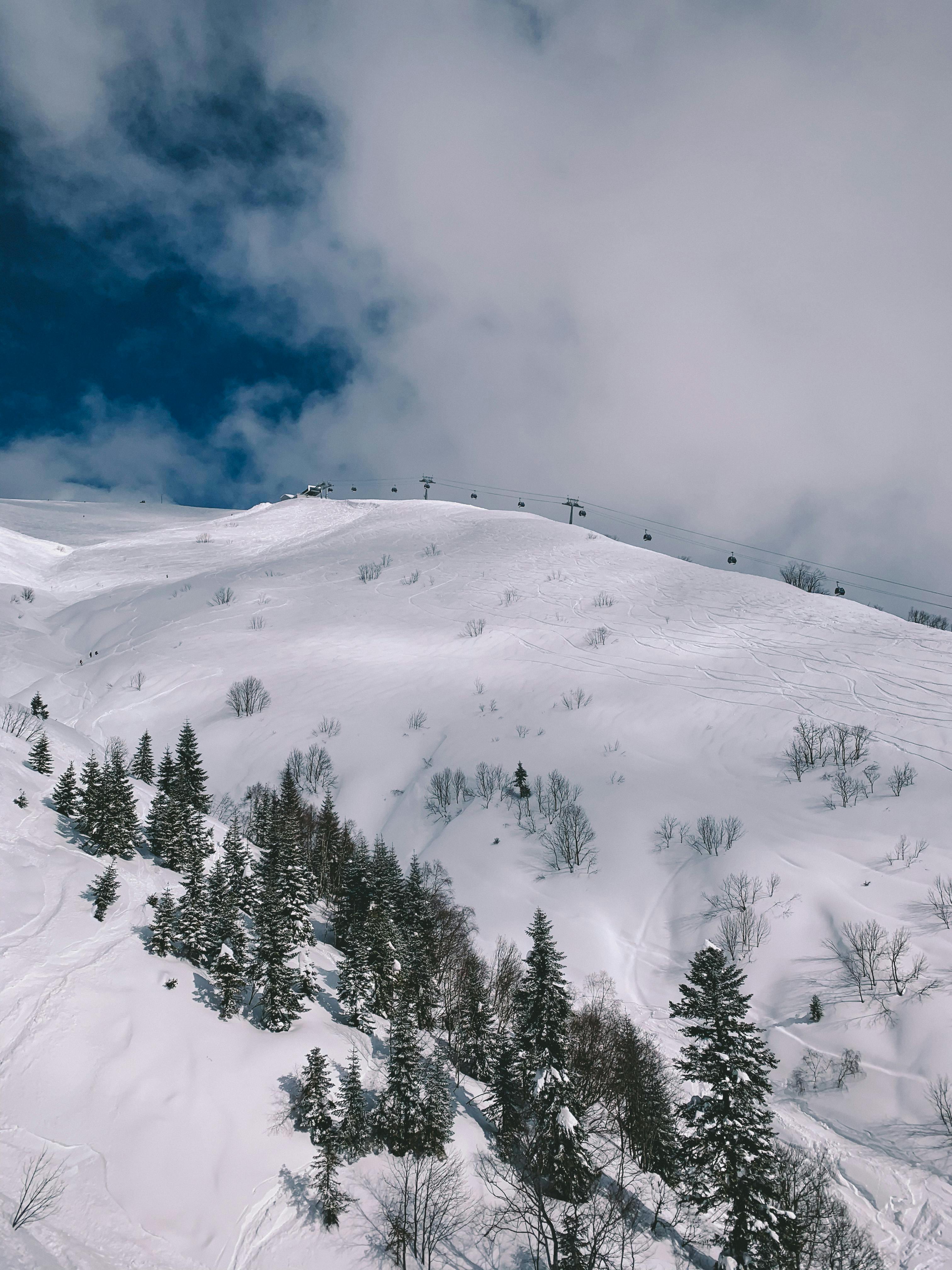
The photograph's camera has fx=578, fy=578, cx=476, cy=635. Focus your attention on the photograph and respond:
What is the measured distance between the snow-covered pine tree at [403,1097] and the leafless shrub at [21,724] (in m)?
48.5

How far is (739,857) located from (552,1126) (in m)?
33.6

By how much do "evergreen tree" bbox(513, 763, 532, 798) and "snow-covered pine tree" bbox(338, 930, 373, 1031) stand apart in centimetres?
3067

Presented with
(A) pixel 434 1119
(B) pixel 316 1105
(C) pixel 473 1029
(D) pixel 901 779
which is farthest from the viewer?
(D) pixel 901 779

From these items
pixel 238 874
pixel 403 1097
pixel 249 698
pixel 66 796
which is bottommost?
pixel 403 1097

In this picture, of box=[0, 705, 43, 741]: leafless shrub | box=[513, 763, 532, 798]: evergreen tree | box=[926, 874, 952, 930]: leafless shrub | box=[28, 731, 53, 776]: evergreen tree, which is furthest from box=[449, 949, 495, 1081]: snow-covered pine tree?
box=[0, 705, 43, 741]: leafless shrub

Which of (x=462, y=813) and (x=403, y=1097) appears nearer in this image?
(x=403, y=1097)

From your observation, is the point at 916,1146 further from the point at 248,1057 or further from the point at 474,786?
the point at 474,786

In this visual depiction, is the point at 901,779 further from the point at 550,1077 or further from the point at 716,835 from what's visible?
the point at 550,1077

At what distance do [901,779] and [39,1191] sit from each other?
6466cm

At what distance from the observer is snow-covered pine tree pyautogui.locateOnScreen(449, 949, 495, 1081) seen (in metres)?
35.5

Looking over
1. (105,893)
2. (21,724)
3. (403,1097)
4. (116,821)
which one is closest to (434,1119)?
(403,1097)

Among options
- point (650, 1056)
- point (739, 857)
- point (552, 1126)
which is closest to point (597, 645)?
point (739, 857)

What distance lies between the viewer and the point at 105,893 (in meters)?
32.6

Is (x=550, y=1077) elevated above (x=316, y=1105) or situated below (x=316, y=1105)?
above
